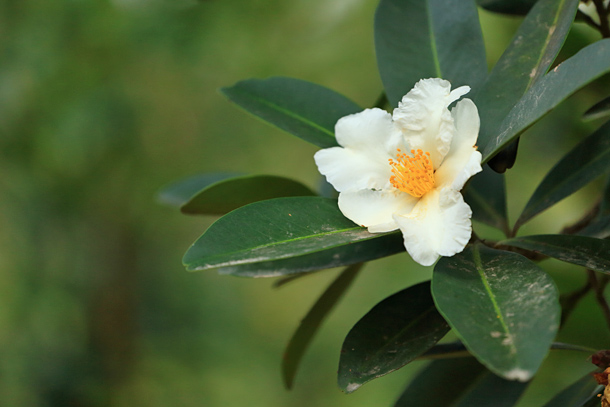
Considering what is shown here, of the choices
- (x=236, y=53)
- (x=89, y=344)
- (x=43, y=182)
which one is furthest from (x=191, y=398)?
(x=236, y=53)

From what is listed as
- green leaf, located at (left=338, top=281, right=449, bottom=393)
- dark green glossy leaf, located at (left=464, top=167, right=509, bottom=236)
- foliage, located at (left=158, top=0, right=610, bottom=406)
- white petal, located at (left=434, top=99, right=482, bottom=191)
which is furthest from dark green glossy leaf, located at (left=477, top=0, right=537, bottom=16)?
green leaf, located at (left=338, top=281, right=449, bottom=393)

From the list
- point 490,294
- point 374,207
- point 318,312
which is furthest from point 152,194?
point 490,294

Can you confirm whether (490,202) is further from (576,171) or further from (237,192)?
(237,192)

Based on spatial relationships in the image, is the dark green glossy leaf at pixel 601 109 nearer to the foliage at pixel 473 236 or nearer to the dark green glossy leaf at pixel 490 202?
the foliage at pixel 473 236

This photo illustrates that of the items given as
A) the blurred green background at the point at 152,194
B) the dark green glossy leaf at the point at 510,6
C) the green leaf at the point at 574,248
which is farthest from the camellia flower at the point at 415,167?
the blurred green background at the point at 152,194

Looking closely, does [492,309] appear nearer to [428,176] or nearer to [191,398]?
[428,176]

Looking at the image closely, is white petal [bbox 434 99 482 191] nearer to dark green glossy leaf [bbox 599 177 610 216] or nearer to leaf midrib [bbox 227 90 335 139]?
leaf midrib [bbox 227 90 335 139]
